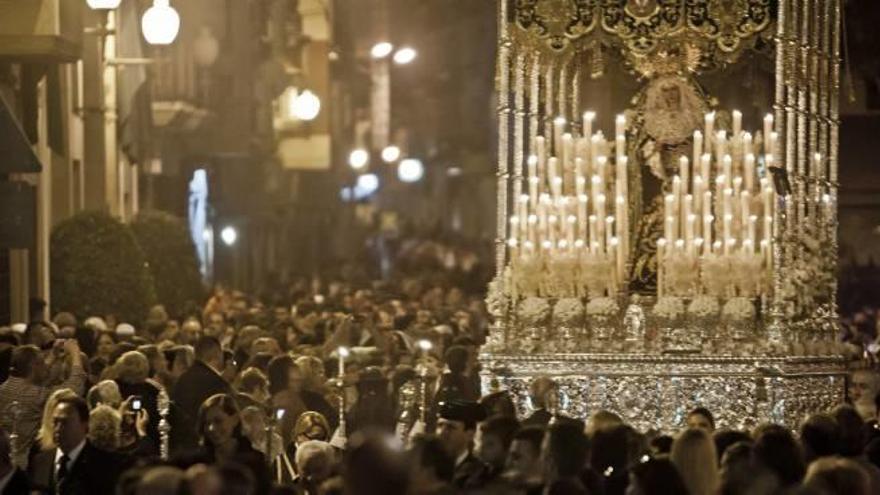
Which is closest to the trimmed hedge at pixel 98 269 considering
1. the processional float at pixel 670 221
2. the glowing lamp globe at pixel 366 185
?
the processional float at pixel 670 221

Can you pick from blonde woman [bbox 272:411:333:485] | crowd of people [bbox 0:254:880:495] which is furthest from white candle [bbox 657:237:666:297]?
blonde woman [bbox 272:411:333:485]

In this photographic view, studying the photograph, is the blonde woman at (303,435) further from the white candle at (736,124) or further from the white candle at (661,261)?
the white candle at (736,124)

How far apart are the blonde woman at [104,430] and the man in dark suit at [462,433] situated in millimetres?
1655

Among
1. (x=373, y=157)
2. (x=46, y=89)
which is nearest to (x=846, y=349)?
(x=46, y=89)

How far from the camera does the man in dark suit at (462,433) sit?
44.2 feet

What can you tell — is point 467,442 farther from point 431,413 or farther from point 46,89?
point 46,89

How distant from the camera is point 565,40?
76.8 feet

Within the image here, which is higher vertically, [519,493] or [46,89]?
[46,89]

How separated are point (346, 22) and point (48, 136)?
44.5 metres

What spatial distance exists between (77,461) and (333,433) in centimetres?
498

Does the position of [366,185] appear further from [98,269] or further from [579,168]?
[579,168]

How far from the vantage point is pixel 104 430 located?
46.3 feet

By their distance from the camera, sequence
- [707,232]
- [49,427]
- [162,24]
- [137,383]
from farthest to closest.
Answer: [162,24] < [707,232] < [137,383] < [49,427]

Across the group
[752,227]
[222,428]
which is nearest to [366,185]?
[752,227]
